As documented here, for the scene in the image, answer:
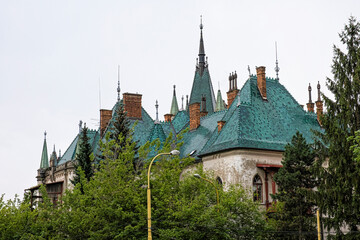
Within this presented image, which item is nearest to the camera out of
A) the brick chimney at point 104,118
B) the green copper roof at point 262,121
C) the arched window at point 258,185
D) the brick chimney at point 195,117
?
the arched window at point 258,185

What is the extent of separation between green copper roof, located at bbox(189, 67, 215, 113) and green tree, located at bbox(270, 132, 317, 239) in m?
37.2

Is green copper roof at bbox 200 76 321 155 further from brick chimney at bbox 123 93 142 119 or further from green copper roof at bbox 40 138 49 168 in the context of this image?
green copper roof at bbox 40 138 49 168

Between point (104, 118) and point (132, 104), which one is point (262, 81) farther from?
point (104, 118)

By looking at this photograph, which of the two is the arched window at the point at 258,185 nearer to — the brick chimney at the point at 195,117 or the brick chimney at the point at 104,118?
the brick chimney at the point at 195,117

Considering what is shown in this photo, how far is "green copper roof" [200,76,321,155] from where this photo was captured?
4794 centimetres

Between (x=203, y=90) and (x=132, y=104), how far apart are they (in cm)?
2013

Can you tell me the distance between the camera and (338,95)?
36.1 meters

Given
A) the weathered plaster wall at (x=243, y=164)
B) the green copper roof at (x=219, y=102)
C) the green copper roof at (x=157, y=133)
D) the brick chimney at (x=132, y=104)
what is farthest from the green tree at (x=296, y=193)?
the green copper roof at (x=219, y=102)

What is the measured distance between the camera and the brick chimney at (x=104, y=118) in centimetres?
6177

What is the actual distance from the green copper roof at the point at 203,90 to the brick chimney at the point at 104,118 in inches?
671

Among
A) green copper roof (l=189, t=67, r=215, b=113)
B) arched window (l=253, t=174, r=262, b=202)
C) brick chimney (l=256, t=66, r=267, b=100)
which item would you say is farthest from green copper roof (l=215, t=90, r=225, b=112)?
arched window (l=253, t=174, r=262, b=202)

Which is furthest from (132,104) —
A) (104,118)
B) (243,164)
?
(243,164)

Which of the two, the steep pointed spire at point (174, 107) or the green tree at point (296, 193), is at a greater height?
the steep pointed spire at point (174, 107)

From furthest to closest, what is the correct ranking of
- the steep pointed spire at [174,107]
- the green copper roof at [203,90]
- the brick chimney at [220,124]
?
the steep pointed spire at [174,107] → the green copper roof at [203,90] → the brick chimney at [220,124]
